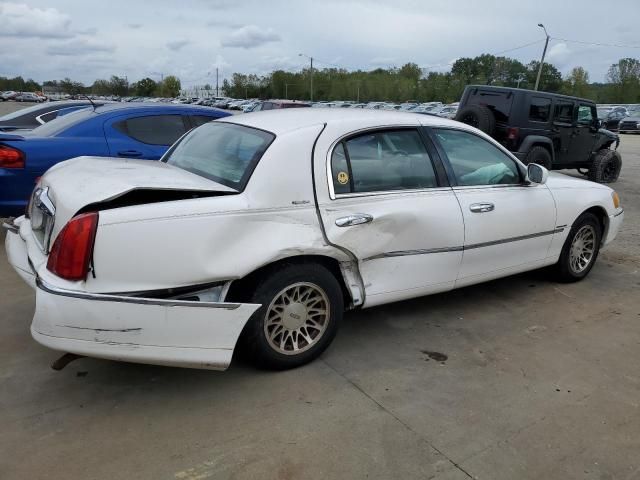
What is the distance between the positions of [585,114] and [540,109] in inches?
66.1

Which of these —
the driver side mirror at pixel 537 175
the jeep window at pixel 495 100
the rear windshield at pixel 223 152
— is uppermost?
the jeep window at pixel 495 100

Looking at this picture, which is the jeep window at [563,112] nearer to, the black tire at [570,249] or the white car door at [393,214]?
the black tire at [570,249]

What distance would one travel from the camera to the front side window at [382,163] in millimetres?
3357

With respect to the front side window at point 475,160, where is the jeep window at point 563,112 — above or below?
above

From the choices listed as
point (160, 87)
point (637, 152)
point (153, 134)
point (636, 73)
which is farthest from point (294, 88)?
point (153, 134)

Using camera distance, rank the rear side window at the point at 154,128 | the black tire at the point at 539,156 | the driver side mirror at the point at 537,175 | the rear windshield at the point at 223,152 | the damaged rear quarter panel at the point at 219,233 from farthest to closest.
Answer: the black tire at the point at 539,156 < the rear side window at the point at 154,128 < the driver side mirror at the point at 537,175 < the rear windshield at the point at 223,152 < the damaged rear quarter panel at the point at 219,233

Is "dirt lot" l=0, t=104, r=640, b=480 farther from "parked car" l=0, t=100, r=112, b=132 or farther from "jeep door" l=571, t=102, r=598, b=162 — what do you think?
"jeep door" l=571, t=102, r=598, b=162

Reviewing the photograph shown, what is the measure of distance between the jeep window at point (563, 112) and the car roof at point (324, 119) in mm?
7586

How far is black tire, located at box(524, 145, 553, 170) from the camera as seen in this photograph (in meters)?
9.89

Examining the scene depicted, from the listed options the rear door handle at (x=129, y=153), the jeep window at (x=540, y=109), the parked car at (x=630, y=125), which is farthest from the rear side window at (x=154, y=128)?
the parked car at (x=630, y=125)

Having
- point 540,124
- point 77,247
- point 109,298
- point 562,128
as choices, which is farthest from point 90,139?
point 562,128

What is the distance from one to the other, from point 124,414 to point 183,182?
4.16ft

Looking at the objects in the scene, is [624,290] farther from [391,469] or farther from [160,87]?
[160,87]

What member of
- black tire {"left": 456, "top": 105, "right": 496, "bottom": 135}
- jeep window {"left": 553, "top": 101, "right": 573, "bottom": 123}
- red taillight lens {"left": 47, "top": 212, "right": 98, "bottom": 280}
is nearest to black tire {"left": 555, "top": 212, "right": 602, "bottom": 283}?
red taillight lens {"left": 47, "top": 212, "right": 98, "bottom": 280}
